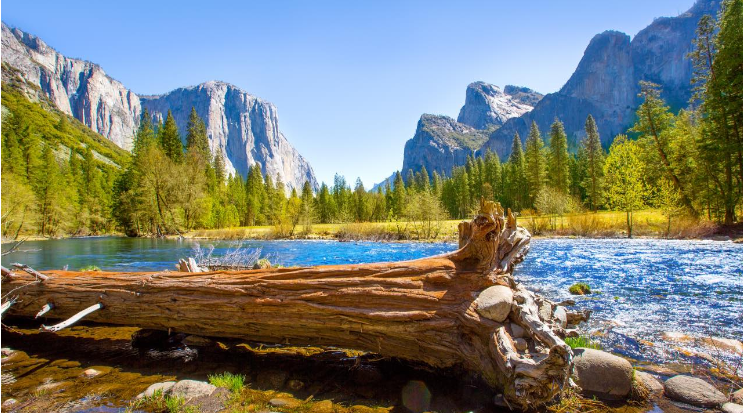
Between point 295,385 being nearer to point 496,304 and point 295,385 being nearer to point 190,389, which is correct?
point 190,389

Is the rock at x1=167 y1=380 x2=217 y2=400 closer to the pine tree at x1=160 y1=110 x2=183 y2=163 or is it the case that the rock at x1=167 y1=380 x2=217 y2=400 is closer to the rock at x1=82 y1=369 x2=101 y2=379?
the rock at x1=82 y1=369 x2=101 y2=379

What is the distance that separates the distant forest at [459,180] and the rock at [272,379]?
13789mm

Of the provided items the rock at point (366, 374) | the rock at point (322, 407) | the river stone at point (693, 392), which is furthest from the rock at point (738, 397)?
Answer: the rock at point (322, 407)

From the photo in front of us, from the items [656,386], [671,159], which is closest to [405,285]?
[656,386]

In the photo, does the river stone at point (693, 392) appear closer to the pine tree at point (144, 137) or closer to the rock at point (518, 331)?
the rock at point (518, 331)

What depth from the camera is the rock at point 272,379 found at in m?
4.40

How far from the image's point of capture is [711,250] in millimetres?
17125

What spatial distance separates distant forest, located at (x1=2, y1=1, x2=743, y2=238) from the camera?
23.7 meters

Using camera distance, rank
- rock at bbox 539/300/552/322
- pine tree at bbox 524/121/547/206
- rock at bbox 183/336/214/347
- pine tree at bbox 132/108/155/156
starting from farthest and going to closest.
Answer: pine tree at bbox 524/121/547/206 < pine tree at bbox 132/108/155/156 < rock at bbox 183/336/214/347 < rock at bbox 539/300/552/322

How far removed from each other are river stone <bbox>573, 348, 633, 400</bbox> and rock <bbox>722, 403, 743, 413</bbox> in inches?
33.8

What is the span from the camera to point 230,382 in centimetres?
429

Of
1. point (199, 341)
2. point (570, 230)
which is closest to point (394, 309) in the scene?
point (199, 341)

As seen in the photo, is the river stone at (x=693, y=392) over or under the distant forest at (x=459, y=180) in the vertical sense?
under

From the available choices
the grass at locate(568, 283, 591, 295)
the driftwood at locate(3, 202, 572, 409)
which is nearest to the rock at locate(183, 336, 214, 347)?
the driftwood at locate(3, 202, 572, 409)
